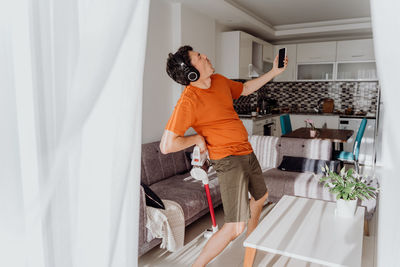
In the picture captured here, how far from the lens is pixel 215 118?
188 cm

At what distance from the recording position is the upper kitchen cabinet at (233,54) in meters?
5.04

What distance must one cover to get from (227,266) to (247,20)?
150 inches

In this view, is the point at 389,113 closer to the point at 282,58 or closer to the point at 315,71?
the point at 282,58

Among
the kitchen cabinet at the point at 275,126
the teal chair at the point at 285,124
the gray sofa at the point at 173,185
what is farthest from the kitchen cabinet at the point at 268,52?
the gray sofa at the point at 173,185

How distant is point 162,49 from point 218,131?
88.8 inches

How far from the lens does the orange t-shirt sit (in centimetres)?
180

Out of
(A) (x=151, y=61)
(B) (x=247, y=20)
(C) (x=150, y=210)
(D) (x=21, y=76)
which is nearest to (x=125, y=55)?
(D) (x=21, y=76)

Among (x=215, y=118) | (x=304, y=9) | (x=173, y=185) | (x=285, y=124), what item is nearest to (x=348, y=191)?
(x=215, y=118)

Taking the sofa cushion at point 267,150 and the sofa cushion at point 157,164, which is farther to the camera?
the sofa cushion at point 267,150

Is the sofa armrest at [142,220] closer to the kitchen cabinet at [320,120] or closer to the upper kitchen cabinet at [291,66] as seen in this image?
the kitchen cabinet at [320,120]

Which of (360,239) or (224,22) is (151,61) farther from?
(360,239)

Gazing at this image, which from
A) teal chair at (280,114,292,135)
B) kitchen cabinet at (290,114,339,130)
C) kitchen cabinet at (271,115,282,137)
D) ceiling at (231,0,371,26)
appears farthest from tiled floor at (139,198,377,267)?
kitchen cabinet at (290,114,339,130)

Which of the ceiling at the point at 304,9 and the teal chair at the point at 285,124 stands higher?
the ceiling at the point at 304,9

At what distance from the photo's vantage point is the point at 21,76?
85 centimetres
